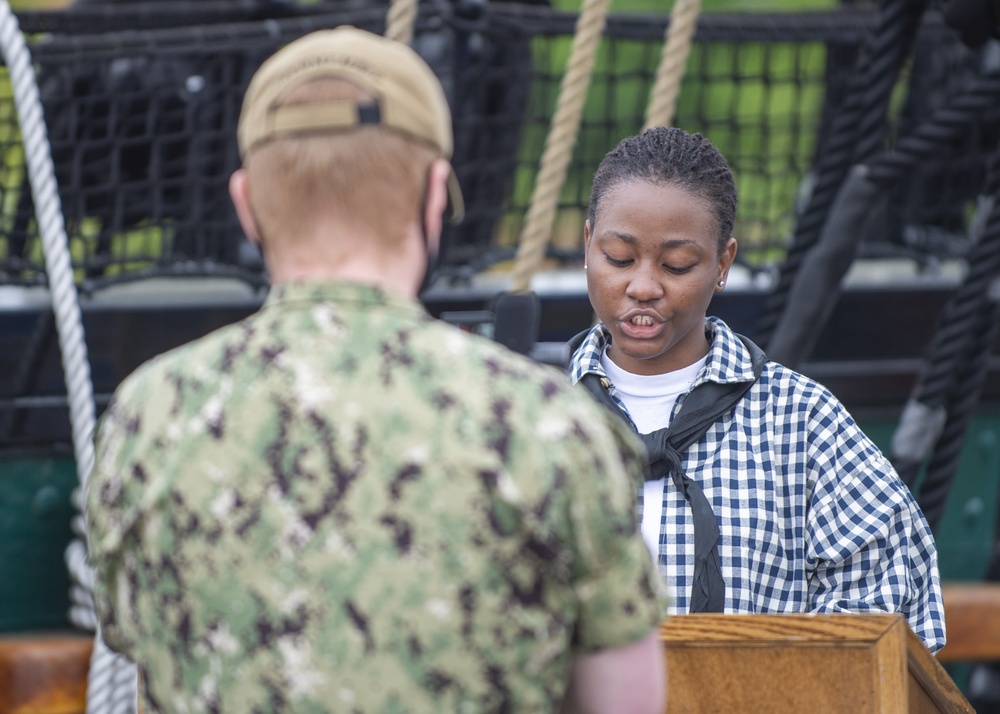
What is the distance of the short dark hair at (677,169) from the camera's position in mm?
1725

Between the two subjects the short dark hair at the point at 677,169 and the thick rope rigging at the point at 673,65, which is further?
the thick rope rigging at the point at 673,65

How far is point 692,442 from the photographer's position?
1.67m

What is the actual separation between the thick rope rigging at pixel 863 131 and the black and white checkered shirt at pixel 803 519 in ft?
3.75

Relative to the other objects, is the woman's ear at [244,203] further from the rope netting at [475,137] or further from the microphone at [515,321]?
the rope netting at [475,137]

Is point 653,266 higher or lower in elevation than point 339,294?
lower

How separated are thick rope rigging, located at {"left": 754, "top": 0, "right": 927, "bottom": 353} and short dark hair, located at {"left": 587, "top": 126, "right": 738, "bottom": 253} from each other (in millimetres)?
1045

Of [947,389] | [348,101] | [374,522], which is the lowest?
[947,389]

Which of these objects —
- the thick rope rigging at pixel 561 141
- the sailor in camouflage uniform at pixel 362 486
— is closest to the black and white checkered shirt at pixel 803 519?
the sailor in camouflage uniform at pixel 362 486

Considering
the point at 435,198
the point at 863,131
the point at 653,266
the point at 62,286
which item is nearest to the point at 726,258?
the point at 653,266

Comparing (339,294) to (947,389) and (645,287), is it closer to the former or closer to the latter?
(645,287)

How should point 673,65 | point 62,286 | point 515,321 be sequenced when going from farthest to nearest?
point 673,65
point 62,286
point 515,321

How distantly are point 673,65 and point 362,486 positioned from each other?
5.72 ft

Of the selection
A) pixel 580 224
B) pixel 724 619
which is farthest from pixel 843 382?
pixel 724 619

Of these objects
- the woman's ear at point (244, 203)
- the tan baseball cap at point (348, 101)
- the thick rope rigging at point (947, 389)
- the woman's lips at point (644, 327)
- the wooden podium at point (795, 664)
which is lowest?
the thick rope rigging at point (947, 389)
